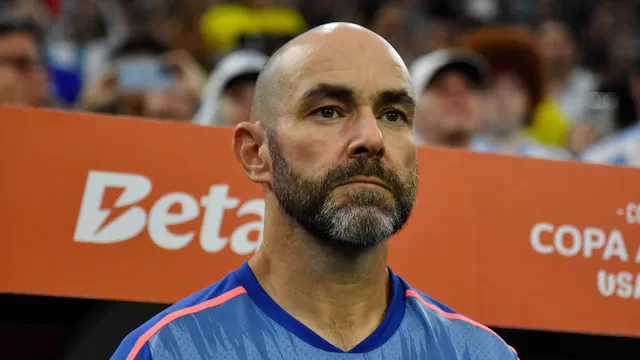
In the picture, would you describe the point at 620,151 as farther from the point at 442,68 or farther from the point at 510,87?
the point at 510,87

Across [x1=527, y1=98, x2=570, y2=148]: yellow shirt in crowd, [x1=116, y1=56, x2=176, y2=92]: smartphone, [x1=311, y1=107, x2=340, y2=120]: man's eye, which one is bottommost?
[x1=311, y1=107, x2=340, y2=120]: man's eye

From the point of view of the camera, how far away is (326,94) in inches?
79.5

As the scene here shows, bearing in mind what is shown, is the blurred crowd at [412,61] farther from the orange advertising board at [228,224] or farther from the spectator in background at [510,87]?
the orange advertising board at [228,224]

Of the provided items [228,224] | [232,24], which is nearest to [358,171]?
[228,224]

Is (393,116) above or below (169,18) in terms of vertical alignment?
below

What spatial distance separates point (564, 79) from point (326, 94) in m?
6.01

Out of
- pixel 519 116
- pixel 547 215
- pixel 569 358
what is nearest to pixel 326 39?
pixel 547 215

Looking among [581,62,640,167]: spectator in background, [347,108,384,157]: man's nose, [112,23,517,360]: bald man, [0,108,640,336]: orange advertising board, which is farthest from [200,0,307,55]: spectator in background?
[347,108,384,157]: man's nose

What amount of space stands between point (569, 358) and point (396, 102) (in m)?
1.42

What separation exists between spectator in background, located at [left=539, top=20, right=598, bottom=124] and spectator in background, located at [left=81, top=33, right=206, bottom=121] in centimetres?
328

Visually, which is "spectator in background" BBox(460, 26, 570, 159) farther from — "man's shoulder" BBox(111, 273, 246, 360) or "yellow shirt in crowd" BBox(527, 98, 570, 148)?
"man's shoulder" BBox(111, 273, 246, 360)

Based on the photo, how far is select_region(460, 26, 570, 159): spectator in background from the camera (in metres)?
5.54

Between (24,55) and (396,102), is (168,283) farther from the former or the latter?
(24,55)

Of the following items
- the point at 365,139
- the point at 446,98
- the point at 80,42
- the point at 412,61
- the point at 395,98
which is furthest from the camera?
the point at 80,42
